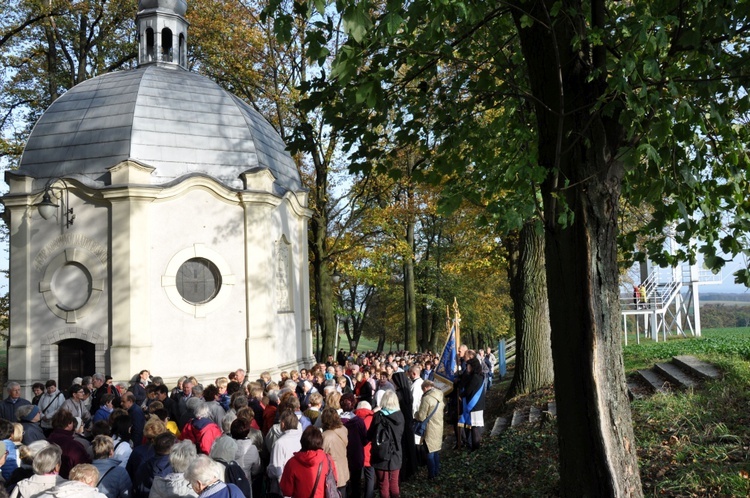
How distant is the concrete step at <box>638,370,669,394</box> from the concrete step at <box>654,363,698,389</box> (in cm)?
9

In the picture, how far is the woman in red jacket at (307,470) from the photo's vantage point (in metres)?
6.78

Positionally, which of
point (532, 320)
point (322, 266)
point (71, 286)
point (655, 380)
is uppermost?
point (322, 266)

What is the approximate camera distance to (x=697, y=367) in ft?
34.1

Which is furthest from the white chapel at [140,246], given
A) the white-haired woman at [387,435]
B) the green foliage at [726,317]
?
the green foliage at [726,317]

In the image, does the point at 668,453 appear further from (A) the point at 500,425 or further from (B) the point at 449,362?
(B) the point at 449,362

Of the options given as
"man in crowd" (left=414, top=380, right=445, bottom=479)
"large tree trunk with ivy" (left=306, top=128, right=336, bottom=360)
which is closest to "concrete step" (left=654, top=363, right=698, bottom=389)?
"man in crowd" (left=414, top=380, right=445, bottom=479)

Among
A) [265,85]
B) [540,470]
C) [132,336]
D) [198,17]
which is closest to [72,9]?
[198,17]

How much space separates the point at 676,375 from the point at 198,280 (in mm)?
12284

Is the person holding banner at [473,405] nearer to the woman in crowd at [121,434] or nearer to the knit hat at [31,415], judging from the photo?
the woman in crowd at [121,434]

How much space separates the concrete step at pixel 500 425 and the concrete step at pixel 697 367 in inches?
126

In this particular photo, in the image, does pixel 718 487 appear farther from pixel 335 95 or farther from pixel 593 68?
pixel 335 95

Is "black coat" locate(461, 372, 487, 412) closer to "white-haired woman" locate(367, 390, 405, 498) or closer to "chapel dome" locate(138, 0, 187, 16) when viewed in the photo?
"white-haired woman" locate(367, 390, 405, 498)

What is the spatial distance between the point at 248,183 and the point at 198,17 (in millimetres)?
10433

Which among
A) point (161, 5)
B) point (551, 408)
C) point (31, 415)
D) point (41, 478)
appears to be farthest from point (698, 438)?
point (161, 5)
